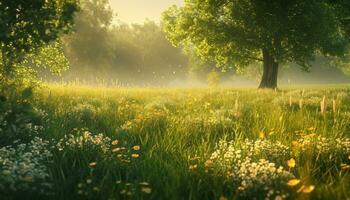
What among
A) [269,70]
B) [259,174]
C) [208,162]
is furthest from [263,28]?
[259,174]

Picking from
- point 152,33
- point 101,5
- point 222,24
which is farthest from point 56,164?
point 152,33

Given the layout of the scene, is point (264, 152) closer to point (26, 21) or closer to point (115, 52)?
point (26, 21)

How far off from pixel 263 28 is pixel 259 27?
33.1 inches

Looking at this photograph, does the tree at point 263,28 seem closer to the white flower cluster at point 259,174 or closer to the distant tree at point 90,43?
the white flower cluster at point 259,174

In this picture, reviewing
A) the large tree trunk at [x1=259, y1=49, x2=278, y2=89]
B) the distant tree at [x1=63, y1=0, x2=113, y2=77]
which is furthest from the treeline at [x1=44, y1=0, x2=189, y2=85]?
the large tree trunk at [x1=259, y1=49, x2=278, y2=89]

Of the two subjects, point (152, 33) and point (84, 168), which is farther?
point (152, 33)

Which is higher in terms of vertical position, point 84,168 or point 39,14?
point 39,14

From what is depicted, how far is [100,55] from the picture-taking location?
216ft

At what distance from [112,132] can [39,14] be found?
86.2 inches

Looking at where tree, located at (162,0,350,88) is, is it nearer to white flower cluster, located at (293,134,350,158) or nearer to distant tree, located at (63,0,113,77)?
white flower cluster, located at (293,134,350,158)

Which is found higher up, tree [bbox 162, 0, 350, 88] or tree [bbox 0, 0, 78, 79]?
tree [bbox 162, 0, 350, 88]

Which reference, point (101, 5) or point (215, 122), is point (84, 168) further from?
point (101, 5)

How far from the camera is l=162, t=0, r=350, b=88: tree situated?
71.6 feet

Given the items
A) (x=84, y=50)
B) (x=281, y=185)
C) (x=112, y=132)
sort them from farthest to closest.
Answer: (x=84, y=50) → (x=112, y=132) → (x=281, y=185)
